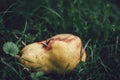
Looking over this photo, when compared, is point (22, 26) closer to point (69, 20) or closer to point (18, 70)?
point (69, 20)

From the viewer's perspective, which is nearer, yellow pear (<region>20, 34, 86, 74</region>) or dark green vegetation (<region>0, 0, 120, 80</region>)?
yellow pear (<region>20, 34, 86, 74</region>)

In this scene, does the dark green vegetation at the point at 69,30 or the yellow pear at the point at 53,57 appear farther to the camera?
the dark green vegetation at the point at 69,30

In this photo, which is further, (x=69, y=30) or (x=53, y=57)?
(x=69, y=30)
